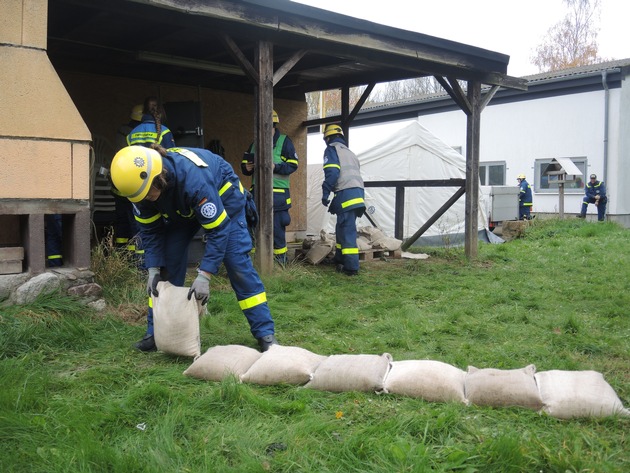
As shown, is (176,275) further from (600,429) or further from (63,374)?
(600,429)

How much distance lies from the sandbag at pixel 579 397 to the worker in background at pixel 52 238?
516cm

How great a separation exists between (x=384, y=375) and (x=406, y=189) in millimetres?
10181

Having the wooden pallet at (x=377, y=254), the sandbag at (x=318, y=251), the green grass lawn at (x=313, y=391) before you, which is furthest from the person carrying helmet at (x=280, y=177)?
Answer: the wooden pallet at (x=377, y=254)

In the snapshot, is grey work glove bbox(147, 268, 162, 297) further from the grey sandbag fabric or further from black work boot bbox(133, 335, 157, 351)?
the grey sandbag fabric

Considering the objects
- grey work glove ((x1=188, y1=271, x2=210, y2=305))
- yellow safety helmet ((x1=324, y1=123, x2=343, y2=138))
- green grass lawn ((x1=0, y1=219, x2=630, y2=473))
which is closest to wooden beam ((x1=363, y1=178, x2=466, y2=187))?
yellow safety helmet ((x1=324, y1=123, x2=343, y2=138))

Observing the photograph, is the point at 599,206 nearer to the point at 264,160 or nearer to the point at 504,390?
Result: the point at 264,160

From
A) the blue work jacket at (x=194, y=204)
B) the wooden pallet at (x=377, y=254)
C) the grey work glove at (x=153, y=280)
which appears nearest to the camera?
the blue work jacket at (x=194, y=204)

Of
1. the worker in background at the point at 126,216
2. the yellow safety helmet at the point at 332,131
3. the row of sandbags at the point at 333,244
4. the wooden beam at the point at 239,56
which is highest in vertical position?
the wooden beam at the point at 239,56

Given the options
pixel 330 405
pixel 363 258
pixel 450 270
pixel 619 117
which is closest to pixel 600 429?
pixel 330 405

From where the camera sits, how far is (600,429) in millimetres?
3166

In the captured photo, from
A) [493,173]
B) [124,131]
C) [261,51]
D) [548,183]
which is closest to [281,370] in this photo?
[261,51]

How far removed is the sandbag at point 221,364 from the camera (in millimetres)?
3988

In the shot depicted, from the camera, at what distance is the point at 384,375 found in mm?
3748

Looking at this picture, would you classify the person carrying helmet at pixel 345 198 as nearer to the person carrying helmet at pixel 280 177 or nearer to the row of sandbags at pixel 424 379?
the person carrying helmet at pixel 280 177
